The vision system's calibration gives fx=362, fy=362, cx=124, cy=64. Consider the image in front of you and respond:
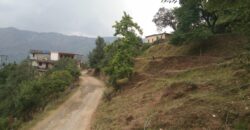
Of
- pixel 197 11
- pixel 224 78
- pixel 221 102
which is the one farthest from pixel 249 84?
pixel 197 11

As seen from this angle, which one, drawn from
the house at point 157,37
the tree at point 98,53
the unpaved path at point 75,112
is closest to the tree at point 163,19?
the house at point 157,37

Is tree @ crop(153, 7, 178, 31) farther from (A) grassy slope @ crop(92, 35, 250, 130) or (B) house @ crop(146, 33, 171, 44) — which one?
(A) grassy slope @ crop(92, 35, 250, 130)

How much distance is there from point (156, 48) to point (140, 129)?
4414 cm

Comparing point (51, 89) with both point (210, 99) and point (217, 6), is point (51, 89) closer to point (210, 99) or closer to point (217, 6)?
point (210, 99)

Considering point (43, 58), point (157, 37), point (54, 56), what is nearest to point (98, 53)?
point (157, 37)

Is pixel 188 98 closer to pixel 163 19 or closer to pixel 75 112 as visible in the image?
pixel 75 112

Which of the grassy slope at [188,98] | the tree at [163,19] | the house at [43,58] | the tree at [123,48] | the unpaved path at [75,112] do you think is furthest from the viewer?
the house at [43,58]

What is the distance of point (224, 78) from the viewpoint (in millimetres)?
30344

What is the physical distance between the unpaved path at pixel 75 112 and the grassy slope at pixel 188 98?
325 cm

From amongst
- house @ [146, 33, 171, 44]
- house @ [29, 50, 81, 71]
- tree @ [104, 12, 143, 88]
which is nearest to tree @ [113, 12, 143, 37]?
tree @ [104, 12, 143, 88]

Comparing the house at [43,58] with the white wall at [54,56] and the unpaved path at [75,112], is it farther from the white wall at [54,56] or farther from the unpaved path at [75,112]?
the unpaved path at [75,112]

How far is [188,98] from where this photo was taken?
84.6ft

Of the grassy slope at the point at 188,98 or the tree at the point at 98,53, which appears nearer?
the grassy slope at the point at 188,98

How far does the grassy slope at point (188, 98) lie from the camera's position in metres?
21.0
